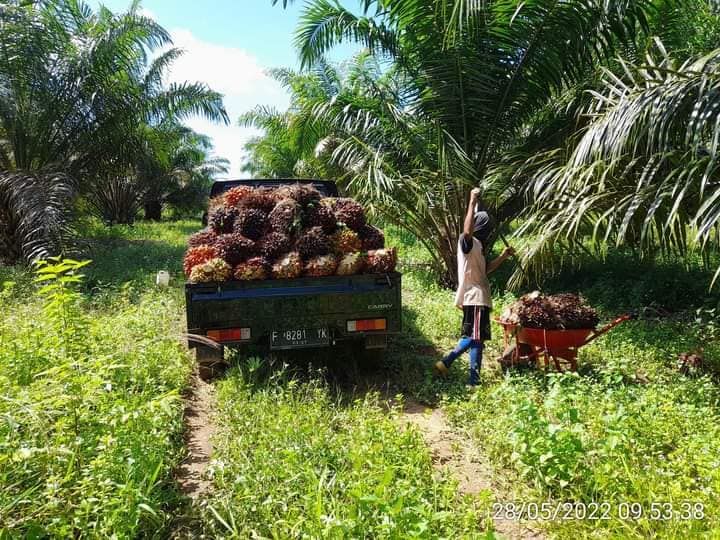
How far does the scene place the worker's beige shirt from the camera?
440cm

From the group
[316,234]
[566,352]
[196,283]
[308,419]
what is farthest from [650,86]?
[196,283]

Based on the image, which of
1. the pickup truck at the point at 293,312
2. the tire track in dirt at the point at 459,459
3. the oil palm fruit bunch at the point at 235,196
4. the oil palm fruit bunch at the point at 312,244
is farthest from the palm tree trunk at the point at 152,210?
the tire track in dirt at the point at 459,459

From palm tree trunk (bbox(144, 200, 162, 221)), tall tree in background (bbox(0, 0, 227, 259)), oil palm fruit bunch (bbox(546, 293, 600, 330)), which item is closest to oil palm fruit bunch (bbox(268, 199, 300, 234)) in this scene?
oil palm fruit bunch (bbox(546, 293, 600, 330))

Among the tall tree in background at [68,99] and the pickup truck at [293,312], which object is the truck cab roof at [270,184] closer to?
the pickup truck at [293,312]

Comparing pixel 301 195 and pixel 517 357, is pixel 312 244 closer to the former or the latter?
pixel 301 195

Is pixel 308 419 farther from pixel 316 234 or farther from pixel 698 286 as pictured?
pixel 698 286

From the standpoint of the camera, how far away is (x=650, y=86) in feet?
13.2

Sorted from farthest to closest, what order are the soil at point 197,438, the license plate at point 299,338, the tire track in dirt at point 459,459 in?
the license plate at point 299,338 → the soil at point 197,438 → the tire track in dirt at point 459,459

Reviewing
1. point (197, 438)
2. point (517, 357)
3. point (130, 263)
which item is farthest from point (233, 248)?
point (130, 263)

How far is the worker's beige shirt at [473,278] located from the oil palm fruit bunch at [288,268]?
60.6 inches

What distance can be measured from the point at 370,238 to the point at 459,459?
Result: 2.52 metres

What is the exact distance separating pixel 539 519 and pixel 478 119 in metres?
5.89

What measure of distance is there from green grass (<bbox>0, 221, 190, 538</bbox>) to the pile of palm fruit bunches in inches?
39.1

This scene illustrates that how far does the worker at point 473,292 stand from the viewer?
436cm
